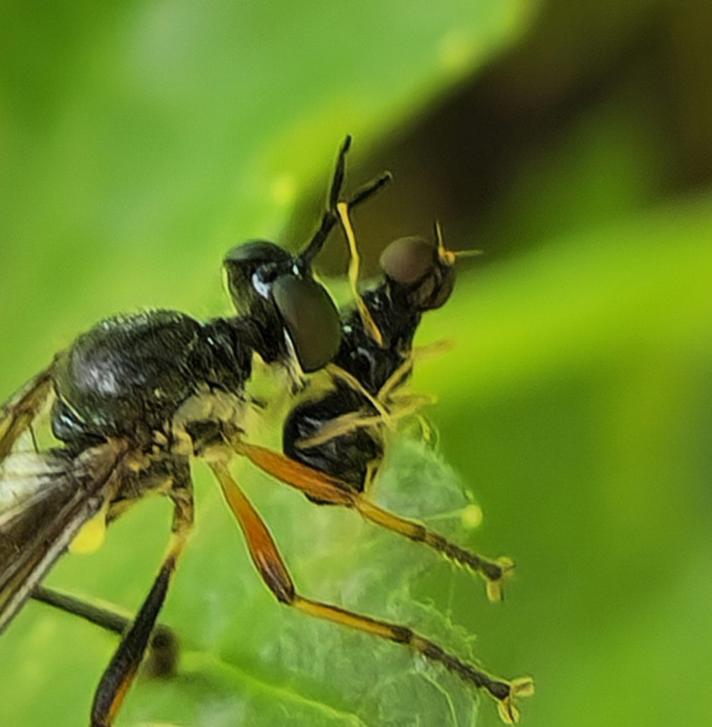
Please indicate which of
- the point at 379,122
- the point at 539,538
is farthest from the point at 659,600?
the point at 379,122

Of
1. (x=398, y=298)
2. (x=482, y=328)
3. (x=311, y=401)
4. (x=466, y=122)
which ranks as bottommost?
(x=311, y=401)

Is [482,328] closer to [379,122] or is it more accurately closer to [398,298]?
[379,122]

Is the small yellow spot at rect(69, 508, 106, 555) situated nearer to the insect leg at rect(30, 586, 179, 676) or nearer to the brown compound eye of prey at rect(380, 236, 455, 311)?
the insect leg at rect(30, 586, 179, 676)

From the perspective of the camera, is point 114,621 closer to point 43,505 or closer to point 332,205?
point 43,505

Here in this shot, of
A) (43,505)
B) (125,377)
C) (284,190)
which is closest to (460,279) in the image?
(284,190)

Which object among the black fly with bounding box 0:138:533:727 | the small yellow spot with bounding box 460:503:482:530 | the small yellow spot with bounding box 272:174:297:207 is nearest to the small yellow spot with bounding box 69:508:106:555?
the black fly with bounding box 0:138:533:727

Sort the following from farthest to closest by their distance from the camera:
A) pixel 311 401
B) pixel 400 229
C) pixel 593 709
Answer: pixel 400 229, pixel 593 709, pixel 311 401
